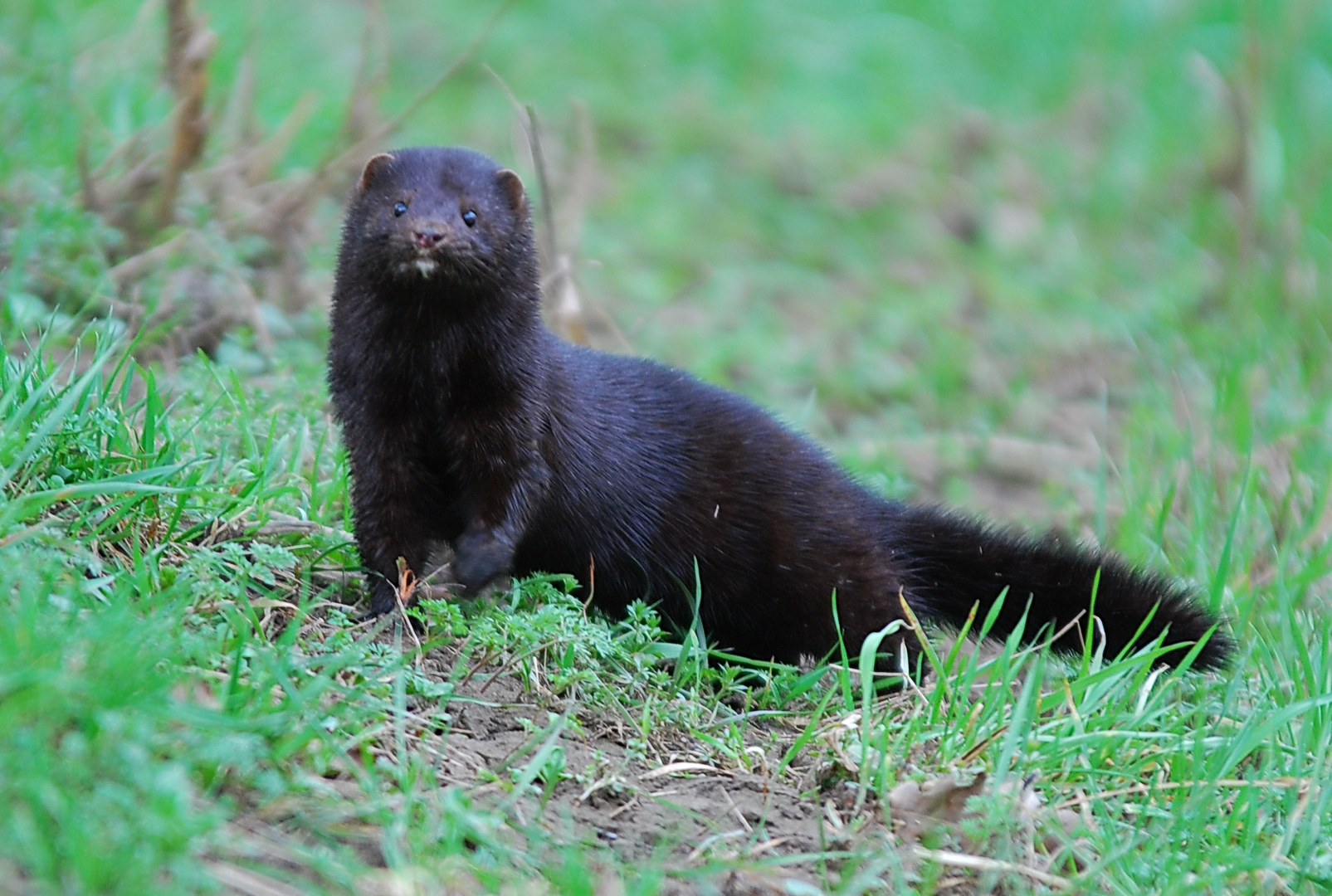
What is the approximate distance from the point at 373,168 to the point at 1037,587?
2418 millimetres

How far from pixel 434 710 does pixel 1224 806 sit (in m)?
1.98

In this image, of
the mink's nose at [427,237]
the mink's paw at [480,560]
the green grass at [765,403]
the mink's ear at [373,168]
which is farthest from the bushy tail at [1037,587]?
the mink's ear at [373,168]

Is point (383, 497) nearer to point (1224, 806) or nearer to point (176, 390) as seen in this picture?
point (176, 390)

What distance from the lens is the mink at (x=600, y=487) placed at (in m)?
3.92

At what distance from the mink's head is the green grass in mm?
746

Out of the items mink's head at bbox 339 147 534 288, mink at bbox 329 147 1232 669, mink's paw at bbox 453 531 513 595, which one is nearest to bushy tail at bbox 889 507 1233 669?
mink at bbox 329 147 1232 669

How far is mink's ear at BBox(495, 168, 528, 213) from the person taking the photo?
162 inches

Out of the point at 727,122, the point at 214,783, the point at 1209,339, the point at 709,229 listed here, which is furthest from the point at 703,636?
the point at 727,122

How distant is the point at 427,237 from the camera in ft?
12.4

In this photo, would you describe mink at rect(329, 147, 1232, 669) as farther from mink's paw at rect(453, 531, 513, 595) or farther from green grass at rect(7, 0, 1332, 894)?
green grass at rect(7, 0, 1332, 894)

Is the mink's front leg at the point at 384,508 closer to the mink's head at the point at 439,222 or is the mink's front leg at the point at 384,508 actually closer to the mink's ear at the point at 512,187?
the mink's head at the point at 439,222

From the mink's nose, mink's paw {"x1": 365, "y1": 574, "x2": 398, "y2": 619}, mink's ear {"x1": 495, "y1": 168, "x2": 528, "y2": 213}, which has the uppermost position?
mink's ear {"x1": 495, "y1": 168, "x2": 528, "y2": 213}

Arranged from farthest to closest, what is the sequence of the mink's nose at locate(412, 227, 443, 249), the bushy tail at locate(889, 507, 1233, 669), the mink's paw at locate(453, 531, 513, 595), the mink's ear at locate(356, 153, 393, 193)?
the bushy tail at locate(889, 507, 1233, 669) → the mink's ear at locate(356, 153, 393, 193) → the mink's paw at locate(453, 531, 513, 595) → the mink's nose at locate(412, 227, 443, 249)

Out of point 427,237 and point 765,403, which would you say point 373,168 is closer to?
point 427,237
